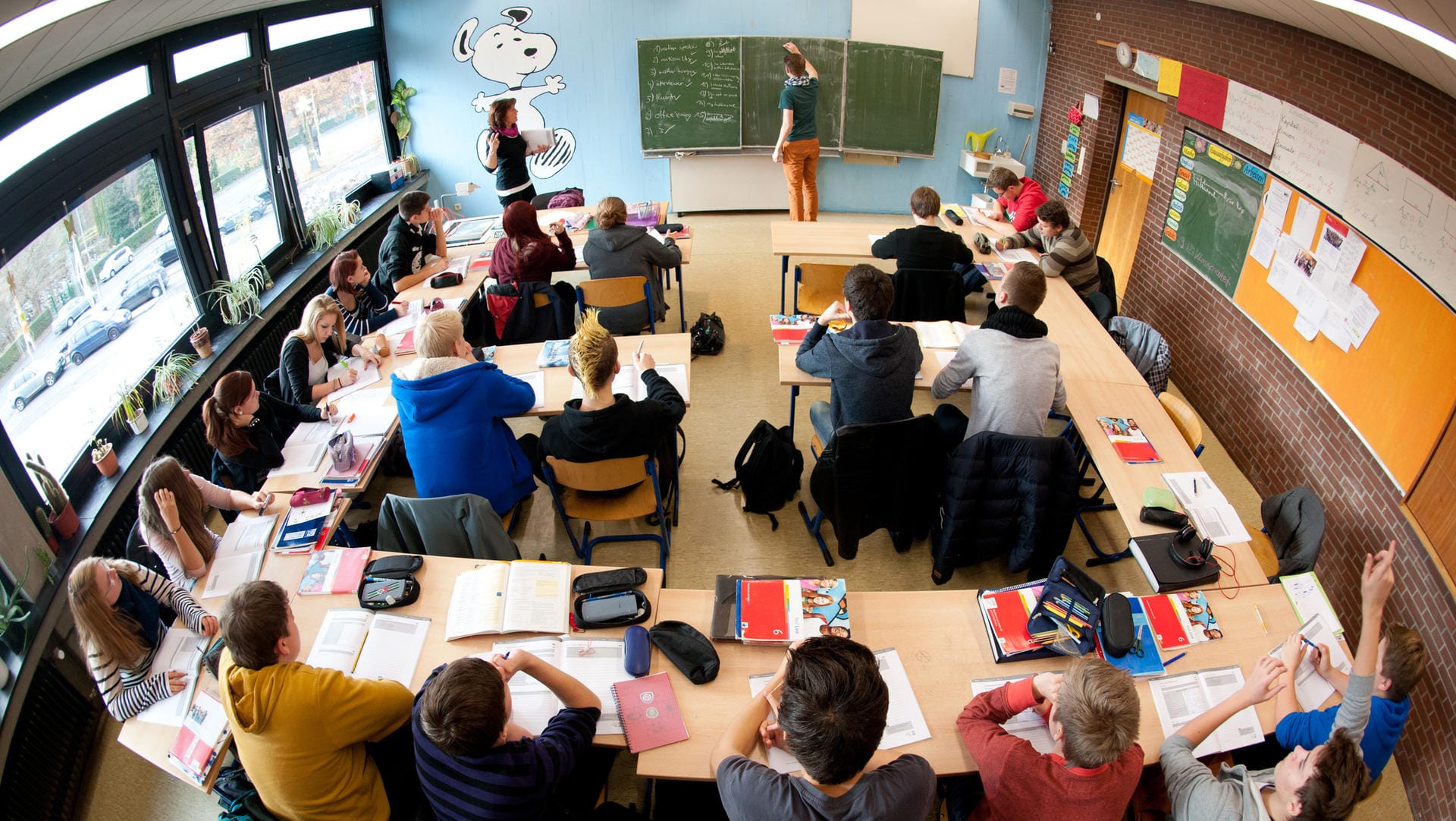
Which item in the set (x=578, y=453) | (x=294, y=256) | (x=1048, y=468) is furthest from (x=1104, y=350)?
(x=294, y=256)

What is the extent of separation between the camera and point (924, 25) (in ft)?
25.4

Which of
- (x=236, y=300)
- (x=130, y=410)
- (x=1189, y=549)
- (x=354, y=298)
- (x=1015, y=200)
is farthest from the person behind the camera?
(x=1015, y=200)

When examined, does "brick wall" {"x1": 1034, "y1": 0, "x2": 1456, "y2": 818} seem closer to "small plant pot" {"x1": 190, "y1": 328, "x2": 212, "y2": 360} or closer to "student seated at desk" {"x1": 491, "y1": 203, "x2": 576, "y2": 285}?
"student seated at desk" {"x1": 491, "y1": 203, "x2": 576, "y2": 285}

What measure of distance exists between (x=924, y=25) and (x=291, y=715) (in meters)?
7.88

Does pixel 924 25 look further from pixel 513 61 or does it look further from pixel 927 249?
pixel 513 61

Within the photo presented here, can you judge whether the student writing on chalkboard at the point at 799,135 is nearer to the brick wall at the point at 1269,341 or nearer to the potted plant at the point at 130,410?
the brick wall at the point at 1269,341

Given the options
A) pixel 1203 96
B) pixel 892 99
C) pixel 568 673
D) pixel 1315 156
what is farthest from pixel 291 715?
pixel 892 99

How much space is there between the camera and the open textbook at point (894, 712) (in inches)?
90.1

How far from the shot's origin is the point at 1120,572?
13.5 ft

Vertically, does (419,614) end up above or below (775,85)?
below

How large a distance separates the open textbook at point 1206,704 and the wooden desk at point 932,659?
3 centimetres

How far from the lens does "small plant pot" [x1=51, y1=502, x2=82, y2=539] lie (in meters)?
3.42

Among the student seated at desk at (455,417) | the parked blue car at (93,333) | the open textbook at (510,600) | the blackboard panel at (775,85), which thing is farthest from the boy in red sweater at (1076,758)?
the blackboard panel at (775,85)

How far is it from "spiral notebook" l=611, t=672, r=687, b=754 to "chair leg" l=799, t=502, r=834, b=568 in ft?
5.68
